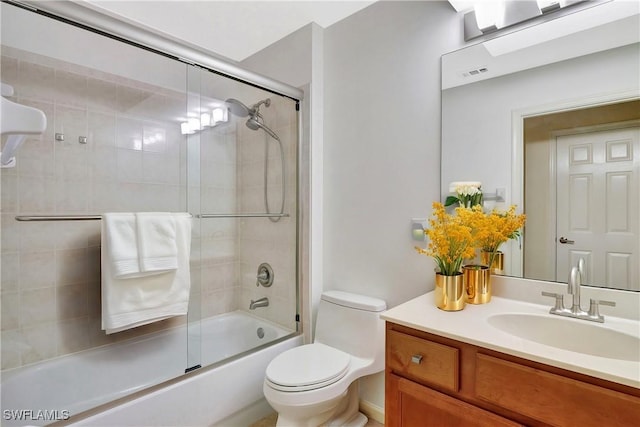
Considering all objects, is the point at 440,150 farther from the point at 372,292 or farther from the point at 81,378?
the point at 81,378

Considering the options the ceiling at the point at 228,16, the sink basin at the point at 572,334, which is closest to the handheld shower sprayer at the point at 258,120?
the ceiling at the point at 228,16

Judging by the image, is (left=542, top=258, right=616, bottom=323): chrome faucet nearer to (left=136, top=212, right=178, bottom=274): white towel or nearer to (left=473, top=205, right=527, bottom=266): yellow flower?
(left=473, top=205, right=527, bottom=266): yellow flower

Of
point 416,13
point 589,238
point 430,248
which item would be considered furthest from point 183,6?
point 589,238

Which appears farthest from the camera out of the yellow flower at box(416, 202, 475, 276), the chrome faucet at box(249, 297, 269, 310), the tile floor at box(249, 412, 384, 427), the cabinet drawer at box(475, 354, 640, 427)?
the chrome faucet at box(249, 297, 269, 310)

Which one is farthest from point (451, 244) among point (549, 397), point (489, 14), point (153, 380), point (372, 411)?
point (153, 380)

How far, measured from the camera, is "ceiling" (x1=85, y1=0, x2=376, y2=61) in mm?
1891

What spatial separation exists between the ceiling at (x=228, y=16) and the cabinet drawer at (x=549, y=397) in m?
1.93

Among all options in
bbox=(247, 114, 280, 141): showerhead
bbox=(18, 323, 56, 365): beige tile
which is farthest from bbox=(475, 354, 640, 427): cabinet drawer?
bbox=(18, 323, 56, 365): beige tile

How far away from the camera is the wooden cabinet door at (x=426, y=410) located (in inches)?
40.1

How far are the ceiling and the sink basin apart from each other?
1.80 m

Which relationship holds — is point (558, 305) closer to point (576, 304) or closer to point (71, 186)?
point (576, 304)

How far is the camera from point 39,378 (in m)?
1.66

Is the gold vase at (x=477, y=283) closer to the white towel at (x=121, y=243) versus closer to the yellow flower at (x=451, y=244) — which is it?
the yellow flower at (x=451, y=244)

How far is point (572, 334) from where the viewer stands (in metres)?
1.15
